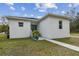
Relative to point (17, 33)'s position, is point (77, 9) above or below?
above

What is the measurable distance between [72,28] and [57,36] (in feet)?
1.43

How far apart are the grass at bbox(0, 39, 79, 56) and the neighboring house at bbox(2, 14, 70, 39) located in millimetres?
195

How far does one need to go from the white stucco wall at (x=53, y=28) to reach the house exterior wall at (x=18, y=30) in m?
0.32

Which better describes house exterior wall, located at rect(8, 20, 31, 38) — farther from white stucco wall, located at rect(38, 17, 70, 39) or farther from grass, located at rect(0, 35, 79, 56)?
white stucco wall, located at rect(38, 17, 70, 39)

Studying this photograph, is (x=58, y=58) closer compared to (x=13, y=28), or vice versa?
(x=58, y=58)

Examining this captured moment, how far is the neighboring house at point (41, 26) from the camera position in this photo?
443 cm

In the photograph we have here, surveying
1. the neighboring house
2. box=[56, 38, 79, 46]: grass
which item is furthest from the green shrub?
box=[56, 38, 79, 46]: grass

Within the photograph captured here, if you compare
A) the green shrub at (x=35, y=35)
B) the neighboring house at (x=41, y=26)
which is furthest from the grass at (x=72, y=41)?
the green shrub at (x=35, y=35)

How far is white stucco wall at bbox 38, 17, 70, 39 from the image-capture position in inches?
174

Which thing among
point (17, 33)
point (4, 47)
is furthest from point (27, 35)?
point (4, 47)

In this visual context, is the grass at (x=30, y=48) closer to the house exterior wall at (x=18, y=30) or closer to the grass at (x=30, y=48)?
the grass at (x=30, y=48)

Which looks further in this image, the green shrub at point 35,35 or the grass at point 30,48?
the green shrub at point 35,35

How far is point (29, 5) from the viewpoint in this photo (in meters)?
4.39

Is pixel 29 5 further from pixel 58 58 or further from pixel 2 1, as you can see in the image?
pixel 58 58
